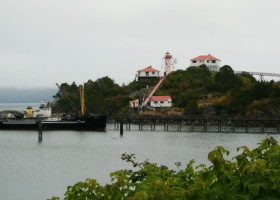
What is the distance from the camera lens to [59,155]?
5756 centimetres

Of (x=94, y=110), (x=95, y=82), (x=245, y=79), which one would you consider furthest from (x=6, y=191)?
(x=95, y=82)

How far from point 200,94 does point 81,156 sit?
82038mm

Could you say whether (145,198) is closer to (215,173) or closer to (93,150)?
(215,173)

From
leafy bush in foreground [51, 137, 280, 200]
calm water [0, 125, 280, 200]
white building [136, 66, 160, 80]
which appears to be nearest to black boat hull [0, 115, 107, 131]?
calm water [0, 125, 280, 200]

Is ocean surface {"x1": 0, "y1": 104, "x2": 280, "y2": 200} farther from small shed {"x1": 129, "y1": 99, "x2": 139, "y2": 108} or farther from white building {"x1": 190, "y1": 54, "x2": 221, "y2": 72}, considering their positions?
white building {"x1": 190, "y1": 54, "x2": 221, "y2": 72}

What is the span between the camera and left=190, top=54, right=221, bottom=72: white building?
155 meters

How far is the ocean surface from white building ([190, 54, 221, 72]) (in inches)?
2615

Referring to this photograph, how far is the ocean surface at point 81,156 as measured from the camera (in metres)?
37.1

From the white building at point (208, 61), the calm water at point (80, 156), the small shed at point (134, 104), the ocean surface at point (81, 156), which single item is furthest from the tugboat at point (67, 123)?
the white building at point (208, 61)

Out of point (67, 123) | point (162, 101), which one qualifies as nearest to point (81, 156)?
point (67, 123)

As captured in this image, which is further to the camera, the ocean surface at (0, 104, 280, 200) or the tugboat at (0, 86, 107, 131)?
the tugboat at (0, 86, 107, 131)

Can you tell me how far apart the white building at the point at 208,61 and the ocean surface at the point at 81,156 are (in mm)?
66430

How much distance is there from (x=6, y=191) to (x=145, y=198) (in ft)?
95.2

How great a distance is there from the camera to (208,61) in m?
155
